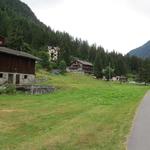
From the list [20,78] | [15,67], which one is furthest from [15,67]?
[20,78]

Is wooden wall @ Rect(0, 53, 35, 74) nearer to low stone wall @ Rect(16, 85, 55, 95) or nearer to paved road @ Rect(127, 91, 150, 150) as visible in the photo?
low stone wall @ Rect(16, 85, 55, 95)

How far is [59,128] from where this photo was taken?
18.9m

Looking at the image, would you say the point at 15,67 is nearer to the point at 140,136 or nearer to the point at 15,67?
the point at 15,67

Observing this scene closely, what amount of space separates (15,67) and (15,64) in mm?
504

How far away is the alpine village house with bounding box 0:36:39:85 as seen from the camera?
60281 millimetres

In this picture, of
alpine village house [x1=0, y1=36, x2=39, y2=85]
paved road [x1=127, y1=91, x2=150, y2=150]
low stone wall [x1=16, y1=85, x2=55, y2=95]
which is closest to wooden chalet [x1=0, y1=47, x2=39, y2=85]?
alpine village house [x1=0, y1=36, x2=39, y2=85]

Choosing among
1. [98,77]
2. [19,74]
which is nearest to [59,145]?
[19,74]

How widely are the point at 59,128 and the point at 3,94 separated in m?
27.8

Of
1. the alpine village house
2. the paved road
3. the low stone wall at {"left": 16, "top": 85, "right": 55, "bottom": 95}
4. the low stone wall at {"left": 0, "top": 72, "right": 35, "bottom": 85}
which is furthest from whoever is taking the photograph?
the alpine village house

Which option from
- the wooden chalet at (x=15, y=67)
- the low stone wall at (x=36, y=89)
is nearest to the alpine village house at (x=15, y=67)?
the wooden chalet at (x=15, y=67)

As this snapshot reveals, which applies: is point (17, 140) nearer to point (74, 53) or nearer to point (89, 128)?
point (89, 128)

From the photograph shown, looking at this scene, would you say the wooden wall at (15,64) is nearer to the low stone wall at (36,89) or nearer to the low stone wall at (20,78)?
the low stone wall at (20,78)

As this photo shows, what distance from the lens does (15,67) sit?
63.3m

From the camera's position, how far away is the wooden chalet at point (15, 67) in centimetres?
6028
